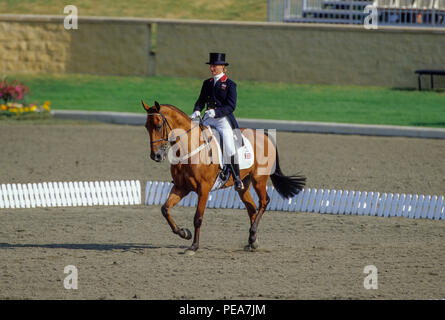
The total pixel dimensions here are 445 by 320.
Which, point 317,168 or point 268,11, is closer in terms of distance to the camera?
point 317,168

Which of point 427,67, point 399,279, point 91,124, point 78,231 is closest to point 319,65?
point 427,67

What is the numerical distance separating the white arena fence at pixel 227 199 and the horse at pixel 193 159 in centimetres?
219

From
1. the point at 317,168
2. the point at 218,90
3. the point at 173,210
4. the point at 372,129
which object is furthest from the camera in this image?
the point at 372,129

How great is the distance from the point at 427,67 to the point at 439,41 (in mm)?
1000

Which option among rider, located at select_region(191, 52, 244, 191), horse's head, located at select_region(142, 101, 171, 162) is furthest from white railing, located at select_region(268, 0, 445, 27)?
horse's head, located at select_region(142, 101, 171, 162)

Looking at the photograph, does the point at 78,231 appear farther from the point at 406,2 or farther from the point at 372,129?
the point at 406,2

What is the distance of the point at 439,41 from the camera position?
95.7 ft

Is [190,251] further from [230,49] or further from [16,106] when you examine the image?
[230,49]

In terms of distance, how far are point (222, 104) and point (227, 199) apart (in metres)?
3.71

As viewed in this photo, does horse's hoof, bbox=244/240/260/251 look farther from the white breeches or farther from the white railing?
the white railing

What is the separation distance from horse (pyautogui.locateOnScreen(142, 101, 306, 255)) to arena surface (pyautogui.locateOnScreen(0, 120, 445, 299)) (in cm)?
57

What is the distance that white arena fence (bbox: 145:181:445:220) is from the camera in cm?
1420

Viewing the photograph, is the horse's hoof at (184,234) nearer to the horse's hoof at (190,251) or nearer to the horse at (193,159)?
the horse at (193,159)

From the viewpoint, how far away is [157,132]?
422 inches
